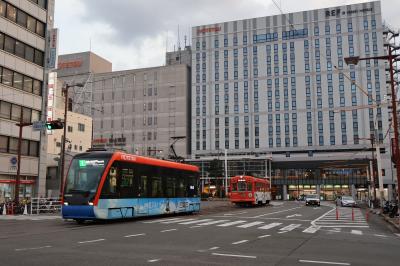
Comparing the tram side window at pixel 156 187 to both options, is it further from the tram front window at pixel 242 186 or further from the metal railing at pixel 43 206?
the tram front window at pixel 242 186

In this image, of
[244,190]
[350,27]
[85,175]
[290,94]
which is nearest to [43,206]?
[85,175]

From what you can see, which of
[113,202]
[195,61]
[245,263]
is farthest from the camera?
[195,61]

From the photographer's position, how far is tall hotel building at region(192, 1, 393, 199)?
106688mm

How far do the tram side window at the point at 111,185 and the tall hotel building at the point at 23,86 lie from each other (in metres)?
21.5

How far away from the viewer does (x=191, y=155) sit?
120m

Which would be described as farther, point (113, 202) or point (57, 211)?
point (57, 211)

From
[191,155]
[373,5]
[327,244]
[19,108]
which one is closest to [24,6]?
[19,108]

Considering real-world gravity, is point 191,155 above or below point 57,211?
above

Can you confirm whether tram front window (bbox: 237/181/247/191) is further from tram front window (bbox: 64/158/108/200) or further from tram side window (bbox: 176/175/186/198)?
tram front window (bbox: 64/158/108/200)

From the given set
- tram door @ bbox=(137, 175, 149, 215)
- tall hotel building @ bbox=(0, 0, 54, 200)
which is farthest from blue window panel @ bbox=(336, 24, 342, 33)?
tram door @ bbox=(137, 175, 149, 215)

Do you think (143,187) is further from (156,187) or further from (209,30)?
(209,30)

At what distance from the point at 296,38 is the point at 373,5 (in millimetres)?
20892

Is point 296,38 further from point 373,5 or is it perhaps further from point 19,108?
point 19,108

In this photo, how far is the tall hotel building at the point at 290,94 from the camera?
107 meters
